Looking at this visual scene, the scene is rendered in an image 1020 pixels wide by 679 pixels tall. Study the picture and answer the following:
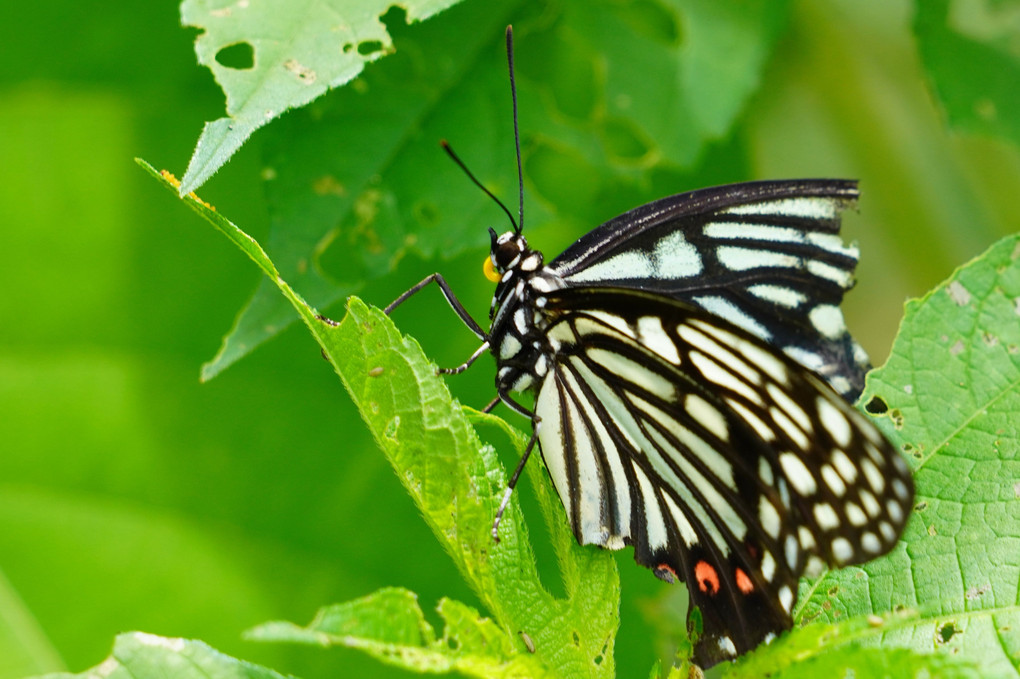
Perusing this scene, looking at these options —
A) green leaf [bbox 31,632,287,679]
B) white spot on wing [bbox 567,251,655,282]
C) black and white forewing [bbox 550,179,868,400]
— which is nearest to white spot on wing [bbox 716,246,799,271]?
black and white forewing [bbox 550,179,868,400]

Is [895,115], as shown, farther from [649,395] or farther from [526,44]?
[649,395]

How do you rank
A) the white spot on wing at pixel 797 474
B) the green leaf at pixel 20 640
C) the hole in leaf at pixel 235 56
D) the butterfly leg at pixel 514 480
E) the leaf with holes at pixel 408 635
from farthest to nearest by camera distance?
the green leaf at pixel 20 640 → the hole in leaf at pixel 235 56 → the white spot on wing at pixel 797 474 → the butterfly leg at pixel 514 480 → the leaf with holes at pixel 408 635

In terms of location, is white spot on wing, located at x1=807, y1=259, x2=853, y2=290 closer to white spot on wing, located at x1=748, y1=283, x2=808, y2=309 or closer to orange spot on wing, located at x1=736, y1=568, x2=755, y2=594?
white spot on wing, located at x1=748, y1=283, x2=808, y2=309

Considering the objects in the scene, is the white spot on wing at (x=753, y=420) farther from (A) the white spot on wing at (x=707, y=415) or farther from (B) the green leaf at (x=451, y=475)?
(B) the green leaf at (x=451, y=475)

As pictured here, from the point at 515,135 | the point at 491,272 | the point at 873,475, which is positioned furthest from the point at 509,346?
the point at 873,475

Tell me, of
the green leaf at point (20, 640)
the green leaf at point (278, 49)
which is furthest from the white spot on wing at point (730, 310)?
the green leaf at point (20, 640)

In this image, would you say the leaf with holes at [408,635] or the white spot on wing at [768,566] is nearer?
the leaf with holes at [408,635]

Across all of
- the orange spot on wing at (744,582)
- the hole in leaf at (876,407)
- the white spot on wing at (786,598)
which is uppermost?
the hole in leaf at (876,407)
